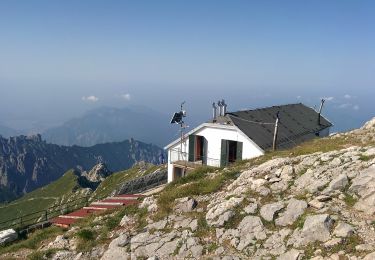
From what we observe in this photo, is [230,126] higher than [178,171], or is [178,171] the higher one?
[230,126]

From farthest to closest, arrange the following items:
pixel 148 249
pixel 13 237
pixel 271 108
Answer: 1. pixel 271 108
2. pixel 13 237
3. pixel 148 249

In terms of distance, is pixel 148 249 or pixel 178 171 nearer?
pixel 148 249

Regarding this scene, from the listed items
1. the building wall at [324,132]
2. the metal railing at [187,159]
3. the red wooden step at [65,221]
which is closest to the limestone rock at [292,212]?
the red wooden step at [65,221]

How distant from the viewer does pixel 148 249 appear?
17.8 m

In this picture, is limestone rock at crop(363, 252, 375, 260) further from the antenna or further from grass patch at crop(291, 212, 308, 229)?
the antenna

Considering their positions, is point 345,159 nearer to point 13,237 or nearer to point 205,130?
point 13,237

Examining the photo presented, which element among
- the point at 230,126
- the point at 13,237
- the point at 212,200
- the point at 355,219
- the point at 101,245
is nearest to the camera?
the point at 355,219

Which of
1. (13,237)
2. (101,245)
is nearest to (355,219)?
(101,245)

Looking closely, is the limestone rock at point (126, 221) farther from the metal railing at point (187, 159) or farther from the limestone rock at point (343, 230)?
the metal railing at point (187, 159)

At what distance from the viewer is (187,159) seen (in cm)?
4469

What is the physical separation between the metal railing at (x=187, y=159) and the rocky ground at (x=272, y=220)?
2024 centimetres

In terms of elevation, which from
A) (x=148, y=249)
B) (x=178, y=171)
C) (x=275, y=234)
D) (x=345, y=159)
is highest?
(x=345, y=159)

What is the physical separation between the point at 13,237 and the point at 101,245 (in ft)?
32.4

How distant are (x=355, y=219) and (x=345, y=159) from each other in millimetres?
5380
